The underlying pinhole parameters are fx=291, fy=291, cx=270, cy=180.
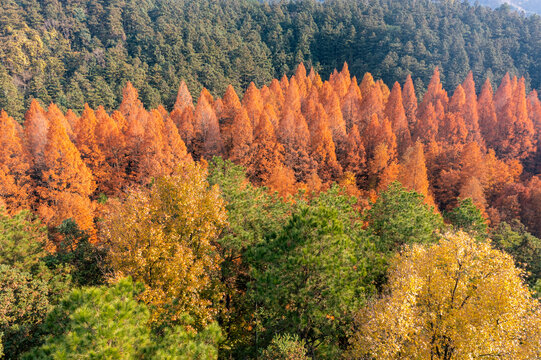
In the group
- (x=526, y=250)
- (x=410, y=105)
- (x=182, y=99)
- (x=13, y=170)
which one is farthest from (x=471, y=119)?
(x=13, y=170)

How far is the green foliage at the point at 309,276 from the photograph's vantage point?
51.3 feet

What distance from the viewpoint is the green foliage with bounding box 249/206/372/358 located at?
1564 cm

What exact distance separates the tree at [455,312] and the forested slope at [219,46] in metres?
87.0

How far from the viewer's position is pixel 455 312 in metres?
15.3

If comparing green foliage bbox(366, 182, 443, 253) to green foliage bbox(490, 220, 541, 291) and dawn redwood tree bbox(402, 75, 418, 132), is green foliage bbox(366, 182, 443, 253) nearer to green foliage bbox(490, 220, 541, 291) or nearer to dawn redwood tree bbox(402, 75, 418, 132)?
green foliage bbox(490, 220, 541, 291)

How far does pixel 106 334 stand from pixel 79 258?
15222 millimetres

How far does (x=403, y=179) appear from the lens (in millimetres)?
44250

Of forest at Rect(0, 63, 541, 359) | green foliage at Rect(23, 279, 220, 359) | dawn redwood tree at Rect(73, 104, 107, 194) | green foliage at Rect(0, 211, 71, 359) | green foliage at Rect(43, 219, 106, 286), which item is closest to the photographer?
green foliage at Rect(23, 279, 220, 359)

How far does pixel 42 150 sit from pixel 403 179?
1963 inches

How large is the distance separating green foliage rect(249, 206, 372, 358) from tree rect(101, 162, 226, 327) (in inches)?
142

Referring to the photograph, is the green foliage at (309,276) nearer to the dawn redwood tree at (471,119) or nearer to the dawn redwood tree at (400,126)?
the dawn redwood tree at (400,126)

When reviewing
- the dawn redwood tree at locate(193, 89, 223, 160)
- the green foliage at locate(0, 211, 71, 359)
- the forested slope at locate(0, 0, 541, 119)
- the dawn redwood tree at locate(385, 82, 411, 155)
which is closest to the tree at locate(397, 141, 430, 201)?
the dawn redwood tree at locate(385, 82, 411, 155)

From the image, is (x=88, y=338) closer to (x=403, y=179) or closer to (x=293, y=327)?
(x=293, y=327)

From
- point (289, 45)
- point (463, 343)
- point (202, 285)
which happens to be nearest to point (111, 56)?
point (289, 45)
